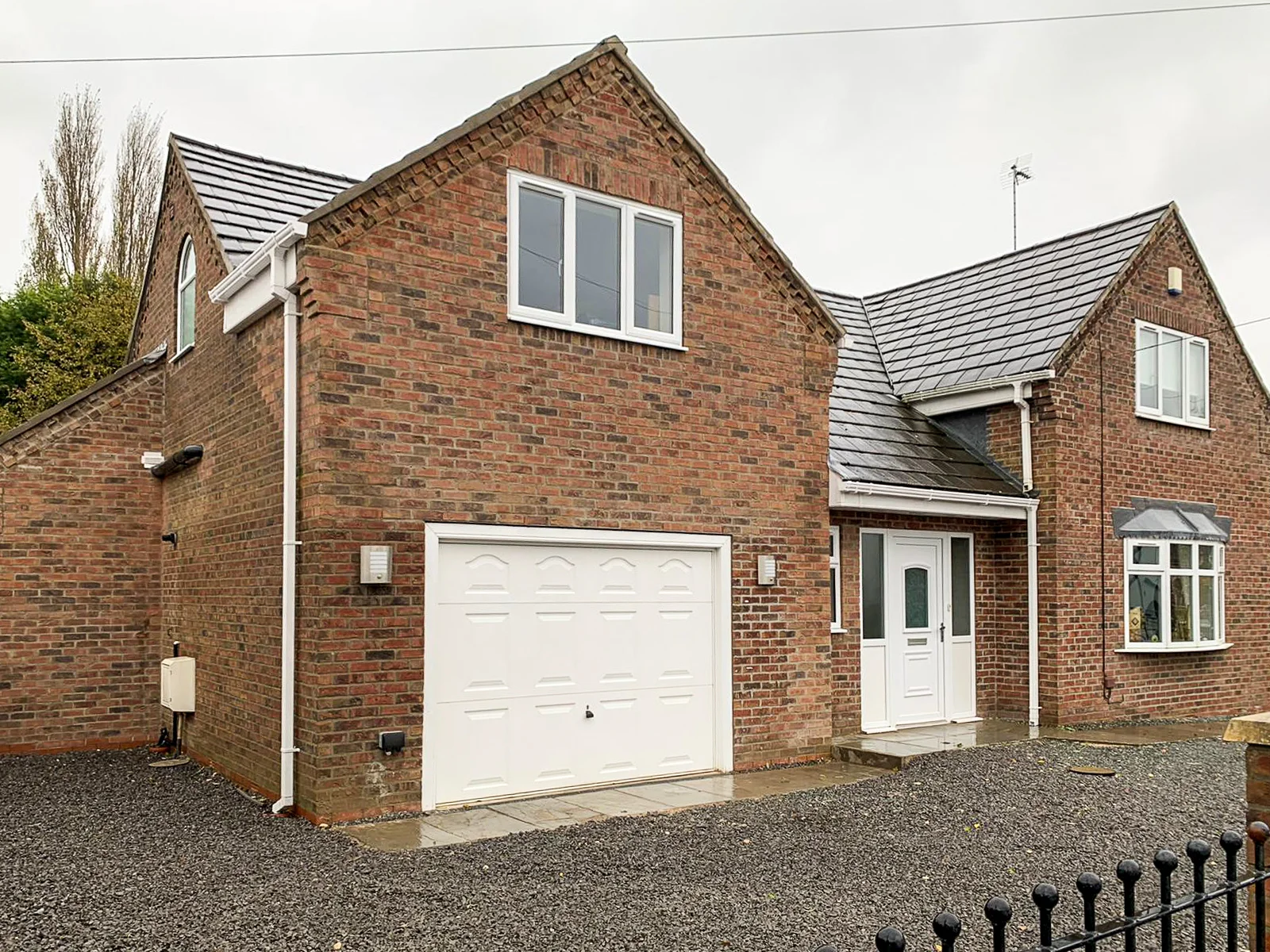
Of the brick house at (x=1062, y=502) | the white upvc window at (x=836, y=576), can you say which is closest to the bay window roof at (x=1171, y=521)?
the brick house at (x=1062, y=502)

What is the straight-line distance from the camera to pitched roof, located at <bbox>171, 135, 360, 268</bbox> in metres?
10.5

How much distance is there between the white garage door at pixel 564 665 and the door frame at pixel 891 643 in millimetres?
2906

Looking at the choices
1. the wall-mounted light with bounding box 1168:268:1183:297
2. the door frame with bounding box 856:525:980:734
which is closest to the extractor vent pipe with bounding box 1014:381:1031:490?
the door frame with bounding box 856:525:980:734

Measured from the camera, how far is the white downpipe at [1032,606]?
13.3m

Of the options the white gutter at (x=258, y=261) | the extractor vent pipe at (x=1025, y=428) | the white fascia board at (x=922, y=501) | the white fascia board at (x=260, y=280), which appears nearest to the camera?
the white gutter at (x=258, y=261)

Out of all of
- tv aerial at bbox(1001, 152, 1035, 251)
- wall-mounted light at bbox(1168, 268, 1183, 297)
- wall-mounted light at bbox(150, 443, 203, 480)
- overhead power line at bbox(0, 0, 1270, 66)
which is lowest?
wall-mounted light at bbox(150, 443, 203, 480)

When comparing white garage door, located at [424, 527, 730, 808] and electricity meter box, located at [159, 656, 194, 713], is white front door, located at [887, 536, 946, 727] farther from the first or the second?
electricity meter box, located at [159, 656, 194, 713]

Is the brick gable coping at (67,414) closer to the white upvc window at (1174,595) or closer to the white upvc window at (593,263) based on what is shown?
the white upvc window at (593,263)

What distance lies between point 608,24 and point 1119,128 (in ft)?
30.0

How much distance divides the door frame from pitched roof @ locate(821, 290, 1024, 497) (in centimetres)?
71

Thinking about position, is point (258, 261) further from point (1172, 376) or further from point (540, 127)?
point (1172, 376)

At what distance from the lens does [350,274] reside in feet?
27.7

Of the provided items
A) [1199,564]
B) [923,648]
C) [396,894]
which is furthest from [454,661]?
[1199,564]

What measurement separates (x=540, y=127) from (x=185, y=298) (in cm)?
509
